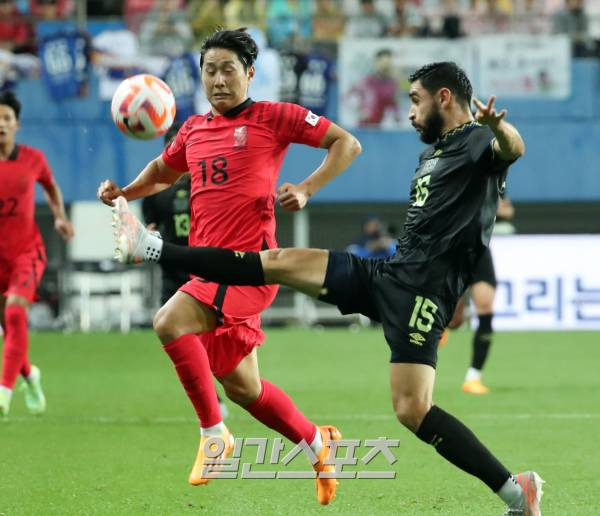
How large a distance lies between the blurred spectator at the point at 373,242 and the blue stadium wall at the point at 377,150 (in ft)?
3.31

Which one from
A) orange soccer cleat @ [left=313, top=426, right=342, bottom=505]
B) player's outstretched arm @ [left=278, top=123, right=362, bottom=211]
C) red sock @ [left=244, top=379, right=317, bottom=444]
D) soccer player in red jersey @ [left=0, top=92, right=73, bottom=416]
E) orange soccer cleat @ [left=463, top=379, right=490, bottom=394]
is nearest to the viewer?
orange soccer cleat @ [left=313, top=426, right=342, bottom=505]

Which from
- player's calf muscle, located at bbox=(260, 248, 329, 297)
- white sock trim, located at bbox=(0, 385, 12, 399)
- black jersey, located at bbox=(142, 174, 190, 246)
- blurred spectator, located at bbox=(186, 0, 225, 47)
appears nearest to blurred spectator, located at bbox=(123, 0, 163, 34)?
blurred spectator, located at bbox=(186, 0, 225, 47)

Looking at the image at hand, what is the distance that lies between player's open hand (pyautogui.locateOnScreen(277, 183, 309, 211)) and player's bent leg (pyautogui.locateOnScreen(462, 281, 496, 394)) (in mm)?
5816

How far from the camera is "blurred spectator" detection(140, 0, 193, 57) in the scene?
2078cm

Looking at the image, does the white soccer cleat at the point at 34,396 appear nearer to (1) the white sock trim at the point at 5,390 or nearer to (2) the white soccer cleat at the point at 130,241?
(1) the white sock trim at the point at 5,390

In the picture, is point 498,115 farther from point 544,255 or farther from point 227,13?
point 227,13

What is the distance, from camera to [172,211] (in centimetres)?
884

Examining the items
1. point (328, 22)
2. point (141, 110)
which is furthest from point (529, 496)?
point (328, 22)

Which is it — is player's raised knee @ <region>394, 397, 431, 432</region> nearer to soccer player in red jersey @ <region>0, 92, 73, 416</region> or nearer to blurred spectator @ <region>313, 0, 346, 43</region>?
soccer player in red jersey @ <region>0, 92, 73, 416</region>

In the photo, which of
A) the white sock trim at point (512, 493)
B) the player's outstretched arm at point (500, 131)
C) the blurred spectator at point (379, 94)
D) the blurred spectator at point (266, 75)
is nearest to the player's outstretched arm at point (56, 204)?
the player's outstretched arm at point (500, 131)

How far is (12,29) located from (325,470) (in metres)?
16.8

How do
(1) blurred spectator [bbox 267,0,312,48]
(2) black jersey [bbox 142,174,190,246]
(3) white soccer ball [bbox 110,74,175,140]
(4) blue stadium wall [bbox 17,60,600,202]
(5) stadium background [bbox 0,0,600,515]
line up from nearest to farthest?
(3) white soccer ball [bbox 110,74,175,140] → (2) black jersey [bbox 142,174,190,246] → (5) stadium background [bbox 0,0,600,515] → (1) blurred spectator [bbox 267,0,312,48] → (4) blue stadium wall [bbox 17,60,600,202]

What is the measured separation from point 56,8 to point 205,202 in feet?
53.2

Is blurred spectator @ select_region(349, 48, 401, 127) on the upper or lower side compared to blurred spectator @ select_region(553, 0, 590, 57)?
lower
